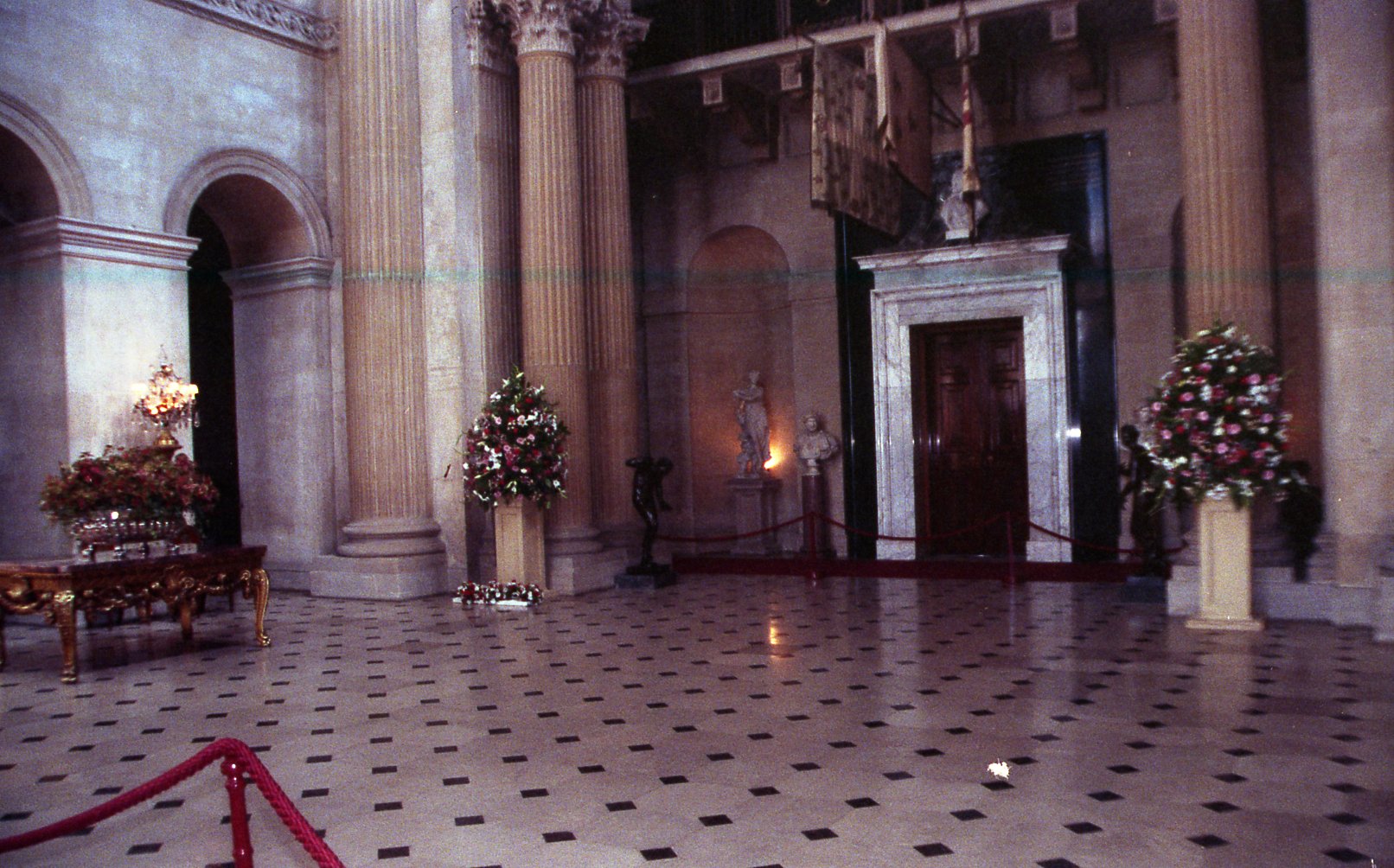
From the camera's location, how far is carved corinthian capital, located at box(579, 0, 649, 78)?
1303cm

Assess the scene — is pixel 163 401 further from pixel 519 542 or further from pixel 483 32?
pixel 483 32

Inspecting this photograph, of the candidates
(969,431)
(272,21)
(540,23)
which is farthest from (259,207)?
(969,431)

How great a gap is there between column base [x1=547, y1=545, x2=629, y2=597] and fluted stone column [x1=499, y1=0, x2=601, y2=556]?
0.11 meters

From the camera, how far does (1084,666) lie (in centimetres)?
751

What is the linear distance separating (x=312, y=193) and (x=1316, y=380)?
436 inches

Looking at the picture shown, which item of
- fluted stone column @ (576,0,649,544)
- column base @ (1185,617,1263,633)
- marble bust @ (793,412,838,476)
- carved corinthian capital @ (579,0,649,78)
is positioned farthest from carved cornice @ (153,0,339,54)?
column base @ (1185,617,1263,633)

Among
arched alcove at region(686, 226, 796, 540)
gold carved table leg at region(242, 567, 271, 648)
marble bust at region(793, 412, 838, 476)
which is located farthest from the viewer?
arched alcove at region(686, 226, 796, 540)

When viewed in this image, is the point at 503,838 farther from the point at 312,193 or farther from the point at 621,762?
the point at 312,193

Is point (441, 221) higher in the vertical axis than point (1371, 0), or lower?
lower

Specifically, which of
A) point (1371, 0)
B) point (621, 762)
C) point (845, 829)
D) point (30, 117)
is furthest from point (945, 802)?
point (30, 117)

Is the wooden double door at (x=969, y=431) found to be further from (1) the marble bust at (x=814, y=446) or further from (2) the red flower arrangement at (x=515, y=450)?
(2) the red flower arrangement at (x=515, y=450)

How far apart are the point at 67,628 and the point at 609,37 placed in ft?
27.4

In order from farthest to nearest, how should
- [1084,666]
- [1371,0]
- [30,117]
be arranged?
[30,117] < [1371,0] < [1084,666]

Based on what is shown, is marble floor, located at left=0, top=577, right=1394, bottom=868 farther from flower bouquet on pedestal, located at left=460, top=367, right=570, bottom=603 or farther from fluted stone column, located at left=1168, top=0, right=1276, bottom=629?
fluted stone column, located at left=1168, top=0, right=1276, bottom=629
